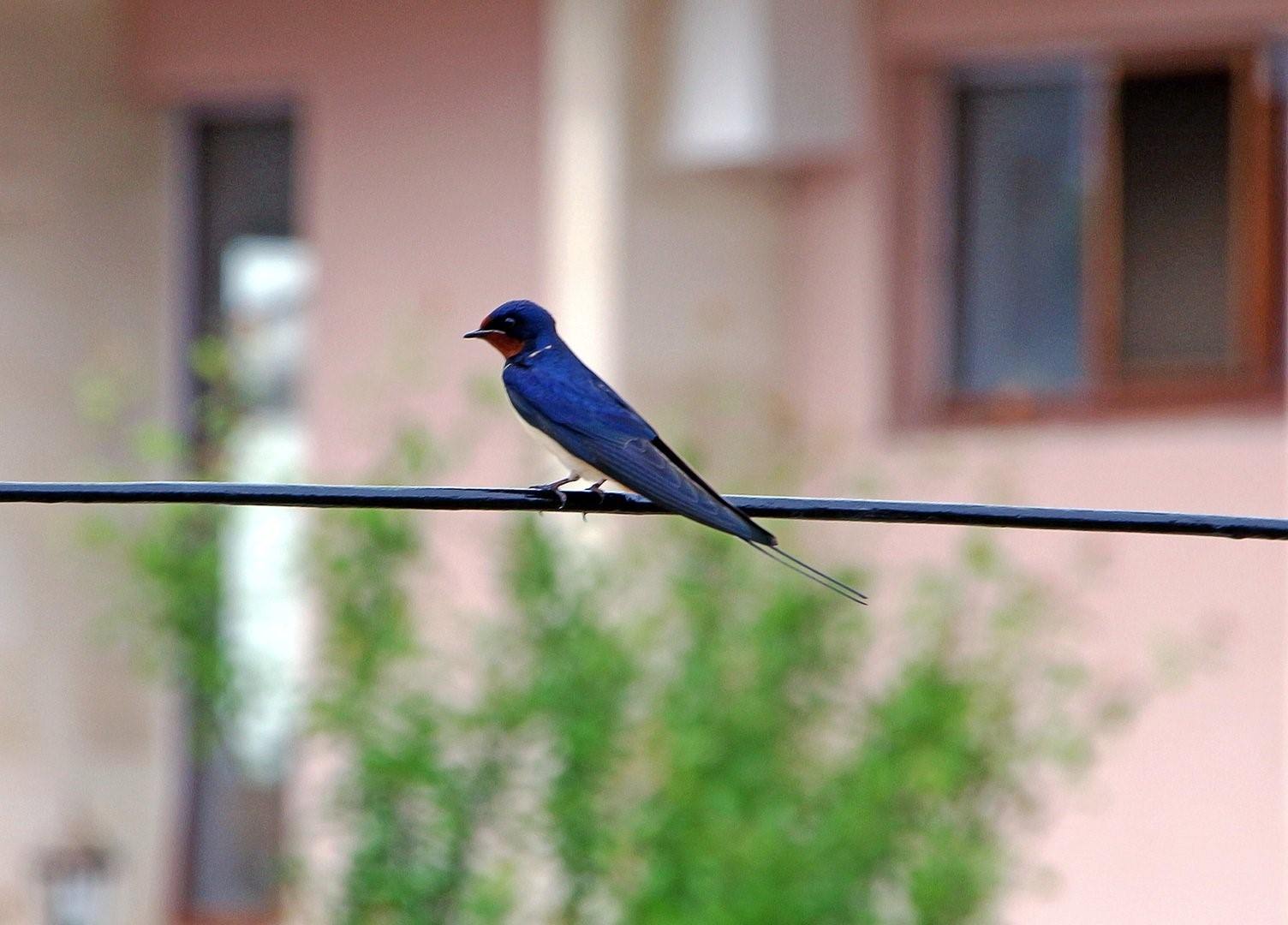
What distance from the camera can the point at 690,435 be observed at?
315 inches

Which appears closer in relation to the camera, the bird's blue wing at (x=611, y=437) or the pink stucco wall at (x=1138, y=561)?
the bird's blue wing at (x=611, y=437)

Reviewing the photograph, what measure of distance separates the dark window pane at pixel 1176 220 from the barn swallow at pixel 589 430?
422 cm

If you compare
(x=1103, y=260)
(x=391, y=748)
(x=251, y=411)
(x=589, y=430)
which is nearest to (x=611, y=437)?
(x=589, y=430)

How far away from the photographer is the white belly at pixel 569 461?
12.9 feet

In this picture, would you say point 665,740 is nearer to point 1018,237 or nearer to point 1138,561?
point 1138,561

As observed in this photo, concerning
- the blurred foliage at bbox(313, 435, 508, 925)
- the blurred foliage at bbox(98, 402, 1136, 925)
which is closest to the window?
the blurred foliage at bbox(98, 402, 1136, 925)

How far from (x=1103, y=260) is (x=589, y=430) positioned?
4794 mm

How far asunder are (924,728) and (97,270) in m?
3.71

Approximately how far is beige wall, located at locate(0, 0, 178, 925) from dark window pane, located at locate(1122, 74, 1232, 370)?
10.5 feet

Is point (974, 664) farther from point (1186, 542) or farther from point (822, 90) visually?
point (822, 90)

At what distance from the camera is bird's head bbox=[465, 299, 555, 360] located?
4387 mm

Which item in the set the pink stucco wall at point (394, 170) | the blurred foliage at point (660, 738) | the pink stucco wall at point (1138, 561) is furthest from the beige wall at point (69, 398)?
the pink stucco wall at point (1138, 561)

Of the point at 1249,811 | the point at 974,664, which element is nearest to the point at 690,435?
the point at 974,664

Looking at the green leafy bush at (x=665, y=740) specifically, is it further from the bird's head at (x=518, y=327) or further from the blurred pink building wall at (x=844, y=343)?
the bird's head at (x=518, y=327)
